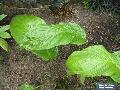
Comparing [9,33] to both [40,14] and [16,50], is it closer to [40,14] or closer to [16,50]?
[16,50]

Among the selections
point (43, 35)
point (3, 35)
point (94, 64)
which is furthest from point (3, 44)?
point (94, 64)

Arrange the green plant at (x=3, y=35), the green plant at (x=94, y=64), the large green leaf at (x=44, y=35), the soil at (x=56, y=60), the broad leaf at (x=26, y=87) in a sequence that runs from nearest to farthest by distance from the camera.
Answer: the green plant at (x=94, y=64) → the large green leaf at (x=44, y=35) → the green plant at (x=3, y=35) → the broad leaf at (x=26, y=87) → the soil at (x=56, y=60)

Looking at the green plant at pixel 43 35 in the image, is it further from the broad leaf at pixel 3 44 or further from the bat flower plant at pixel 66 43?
the broad leaf at pixel 3 44

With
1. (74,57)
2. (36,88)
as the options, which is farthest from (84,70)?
(36,88)

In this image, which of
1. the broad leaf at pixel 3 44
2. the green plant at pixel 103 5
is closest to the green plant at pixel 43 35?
the broad leaf at pixel 3 44

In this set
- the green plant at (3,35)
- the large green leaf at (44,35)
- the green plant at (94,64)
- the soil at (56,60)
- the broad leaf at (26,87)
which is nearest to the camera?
the green plant at (94,64)

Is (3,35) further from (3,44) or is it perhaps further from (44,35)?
(44,35)

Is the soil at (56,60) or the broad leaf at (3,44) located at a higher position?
the broad leaf at (3,44)
